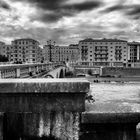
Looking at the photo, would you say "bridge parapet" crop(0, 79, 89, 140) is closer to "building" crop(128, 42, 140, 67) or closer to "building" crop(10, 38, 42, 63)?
"building" crop(10, 38, 42, 63)

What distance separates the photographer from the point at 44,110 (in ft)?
8.48

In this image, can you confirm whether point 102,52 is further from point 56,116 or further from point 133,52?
point 56,116

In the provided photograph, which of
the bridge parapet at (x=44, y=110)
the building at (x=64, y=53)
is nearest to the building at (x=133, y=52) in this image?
→ the building at (x=64, y=53)

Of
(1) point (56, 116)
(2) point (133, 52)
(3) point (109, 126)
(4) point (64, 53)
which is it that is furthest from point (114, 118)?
(4) point (64, 53)

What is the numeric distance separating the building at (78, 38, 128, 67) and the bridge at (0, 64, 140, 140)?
101 meters

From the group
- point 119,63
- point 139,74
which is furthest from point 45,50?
A: point 139,74

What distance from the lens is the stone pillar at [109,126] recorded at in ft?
8.29

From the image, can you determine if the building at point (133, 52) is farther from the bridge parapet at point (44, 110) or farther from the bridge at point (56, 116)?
the bridge parapet at point (44, 110)

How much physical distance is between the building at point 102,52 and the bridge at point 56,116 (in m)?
101

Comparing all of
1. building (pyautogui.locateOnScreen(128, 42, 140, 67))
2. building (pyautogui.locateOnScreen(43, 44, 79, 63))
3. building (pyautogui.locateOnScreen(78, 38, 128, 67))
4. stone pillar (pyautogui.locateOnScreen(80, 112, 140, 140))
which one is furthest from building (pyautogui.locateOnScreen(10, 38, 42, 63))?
stone pillar (pyautogui.locateOnScreen(80, 112, 140, 140))

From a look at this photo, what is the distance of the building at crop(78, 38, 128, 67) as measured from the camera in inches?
4087

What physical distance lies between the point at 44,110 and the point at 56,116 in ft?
0.64

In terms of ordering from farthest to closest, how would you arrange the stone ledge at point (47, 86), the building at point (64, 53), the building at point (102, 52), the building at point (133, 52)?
the building at point (64, 53)
the building at point (133, 52)
the building at point (102, 52)
the stone ledge at point (47, 86)

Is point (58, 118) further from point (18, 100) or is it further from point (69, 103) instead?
point (18, 100)
